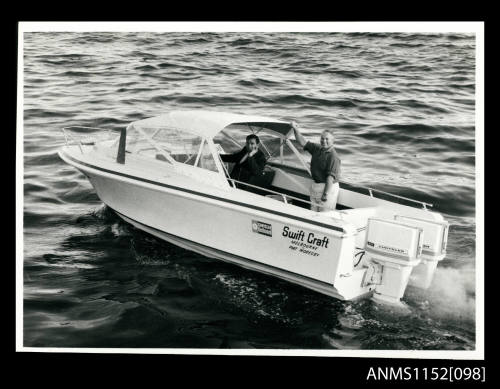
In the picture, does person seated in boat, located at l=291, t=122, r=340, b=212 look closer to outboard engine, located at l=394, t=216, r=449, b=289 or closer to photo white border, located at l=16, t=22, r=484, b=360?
outboard engine, located at l=394, t=216, r=449, b=289

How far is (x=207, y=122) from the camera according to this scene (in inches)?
315

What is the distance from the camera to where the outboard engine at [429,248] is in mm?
6848

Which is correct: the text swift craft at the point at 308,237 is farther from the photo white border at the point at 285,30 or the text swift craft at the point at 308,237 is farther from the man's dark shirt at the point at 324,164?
the photo white border at the point at 285,30

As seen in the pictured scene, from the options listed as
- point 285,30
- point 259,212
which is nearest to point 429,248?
point 259,212

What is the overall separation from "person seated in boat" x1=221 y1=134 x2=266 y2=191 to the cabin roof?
1.11ft

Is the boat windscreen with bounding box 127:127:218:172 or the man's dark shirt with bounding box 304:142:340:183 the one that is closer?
the man's dark shirt with bounding box 304:142:340:183

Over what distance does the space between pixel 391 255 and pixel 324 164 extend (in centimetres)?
148

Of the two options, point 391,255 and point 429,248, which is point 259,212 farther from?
point 429,248

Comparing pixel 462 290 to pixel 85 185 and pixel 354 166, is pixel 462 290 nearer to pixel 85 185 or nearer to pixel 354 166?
pixel 354 166

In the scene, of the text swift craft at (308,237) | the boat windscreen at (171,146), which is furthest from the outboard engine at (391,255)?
the boat windscreen at (171,146)

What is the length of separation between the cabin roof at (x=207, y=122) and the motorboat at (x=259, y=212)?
2cm

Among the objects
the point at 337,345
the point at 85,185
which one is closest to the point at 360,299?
the point at 337,345

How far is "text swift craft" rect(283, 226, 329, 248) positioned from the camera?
260 inches

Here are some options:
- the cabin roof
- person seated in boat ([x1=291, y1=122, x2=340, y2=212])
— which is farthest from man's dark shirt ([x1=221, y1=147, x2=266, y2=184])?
person seated in boat ([x1=291, y1=122, x2=340, y2=212])
